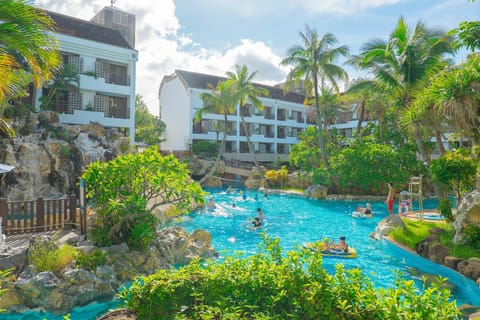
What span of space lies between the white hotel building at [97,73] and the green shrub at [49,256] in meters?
18.3

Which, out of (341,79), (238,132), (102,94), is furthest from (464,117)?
(238,132)

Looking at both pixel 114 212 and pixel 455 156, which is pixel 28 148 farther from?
pixel 455 156

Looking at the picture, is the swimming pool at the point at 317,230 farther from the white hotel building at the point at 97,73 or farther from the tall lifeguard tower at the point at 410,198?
the white hotel building at the point at 97,73

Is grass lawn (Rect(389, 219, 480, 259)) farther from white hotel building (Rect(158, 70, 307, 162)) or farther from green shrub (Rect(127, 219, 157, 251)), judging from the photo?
white hotel building (Rect(158, 70, 307, 162))

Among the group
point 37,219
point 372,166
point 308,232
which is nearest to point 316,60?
point 372,166

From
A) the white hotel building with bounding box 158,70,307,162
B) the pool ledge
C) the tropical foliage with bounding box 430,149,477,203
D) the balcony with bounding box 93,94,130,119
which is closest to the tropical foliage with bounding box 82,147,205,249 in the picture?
the pool ledge

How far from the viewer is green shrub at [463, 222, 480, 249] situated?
1011 cm

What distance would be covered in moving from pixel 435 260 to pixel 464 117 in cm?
500

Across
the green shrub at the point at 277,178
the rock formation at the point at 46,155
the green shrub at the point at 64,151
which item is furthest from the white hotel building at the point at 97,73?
the green shrub at the point at 277,178

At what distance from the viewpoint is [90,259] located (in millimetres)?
8383

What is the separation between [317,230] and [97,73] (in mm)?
21307

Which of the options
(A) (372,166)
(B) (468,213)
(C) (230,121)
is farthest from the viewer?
(C) (230,121)

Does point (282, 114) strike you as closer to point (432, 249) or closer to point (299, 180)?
point (299, 180)

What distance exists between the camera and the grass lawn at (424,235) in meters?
10.1
